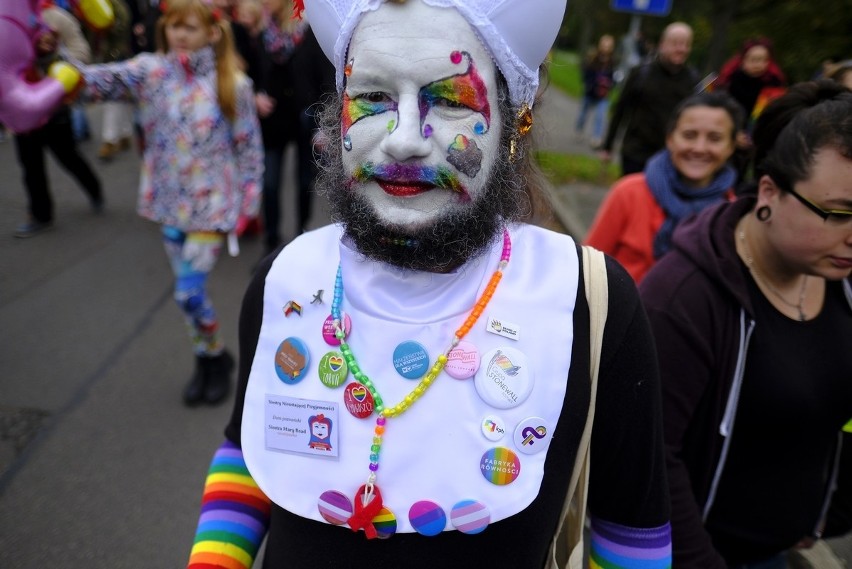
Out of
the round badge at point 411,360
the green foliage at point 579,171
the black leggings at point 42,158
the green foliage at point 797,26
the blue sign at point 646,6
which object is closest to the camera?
the round badge at point 411,360

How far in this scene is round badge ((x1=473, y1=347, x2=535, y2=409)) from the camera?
1.01m

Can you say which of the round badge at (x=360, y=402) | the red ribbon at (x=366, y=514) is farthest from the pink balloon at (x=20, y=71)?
the red ribbon at (x=366, y=514)

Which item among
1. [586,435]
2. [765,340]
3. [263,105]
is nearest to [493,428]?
[586,435]

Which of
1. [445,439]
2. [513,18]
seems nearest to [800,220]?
[513,18]

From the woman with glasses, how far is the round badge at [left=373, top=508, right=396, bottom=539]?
678mm

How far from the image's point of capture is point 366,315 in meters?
1.08

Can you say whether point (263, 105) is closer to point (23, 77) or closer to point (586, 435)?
point (23, 77)

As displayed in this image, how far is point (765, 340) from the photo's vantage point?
1.42 metres

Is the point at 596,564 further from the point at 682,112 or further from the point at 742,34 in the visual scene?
the point at 742,34

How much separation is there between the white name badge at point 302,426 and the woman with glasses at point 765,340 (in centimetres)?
78

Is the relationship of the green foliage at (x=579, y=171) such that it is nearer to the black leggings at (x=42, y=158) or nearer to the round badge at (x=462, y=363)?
the black leggings at (x=42, y=158)

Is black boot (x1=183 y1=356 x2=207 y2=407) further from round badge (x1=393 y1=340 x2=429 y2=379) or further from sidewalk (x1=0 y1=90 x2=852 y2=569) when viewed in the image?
round badge (x1=393 y1=340 x2=429 y2=379)

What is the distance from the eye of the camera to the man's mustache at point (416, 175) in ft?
3.11

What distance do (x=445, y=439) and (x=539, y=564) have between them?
0.98 ft
